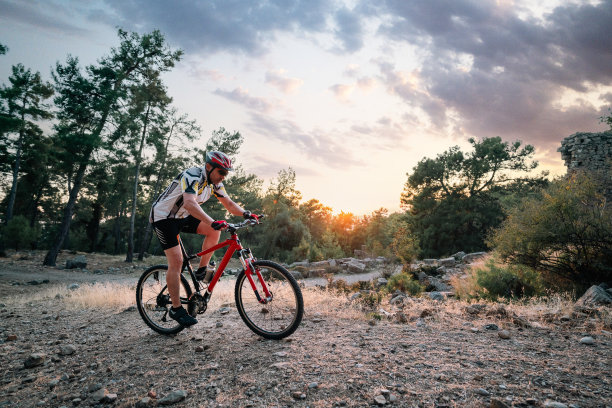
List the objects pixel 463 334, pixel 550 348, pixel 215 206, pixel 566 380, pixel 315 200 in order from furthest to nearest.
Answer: pixel 315 200 → pixel 215 206 → pixel 463 334 → pixel 550 348 → pixel 566 380

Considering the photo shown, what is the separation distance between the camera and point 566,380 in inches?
106

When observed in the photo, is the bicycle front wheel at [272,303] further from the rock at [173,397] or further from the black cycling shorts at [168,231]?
the rock at [173,397]

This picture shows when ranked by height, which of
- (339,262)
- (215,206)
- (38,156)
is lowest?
(339,262)

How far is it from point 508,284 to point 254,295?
779 cm

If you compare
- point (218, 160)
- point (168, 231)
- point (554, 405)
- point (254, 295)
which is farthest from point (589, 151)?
point (168, 231)

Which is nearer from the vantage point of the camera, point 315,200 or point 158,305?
point 158,305

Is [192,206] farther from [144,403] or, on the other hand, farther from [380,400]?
[380,400]

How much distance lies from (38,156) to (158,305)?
31.0 meters

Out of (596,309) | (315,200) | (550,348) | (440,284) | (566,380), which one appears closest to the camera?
(566,380)

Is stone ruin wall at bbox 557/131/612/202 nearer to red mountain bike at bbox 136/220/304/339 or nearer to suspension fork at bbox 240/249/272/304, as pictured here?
red mountain bike at bbox 136/220/304/339

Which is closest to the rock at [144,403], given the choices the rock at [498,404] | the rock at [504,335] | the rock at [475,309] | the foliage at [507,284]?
the rock at [498,404]

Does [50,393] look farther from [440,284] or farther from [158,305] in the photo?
[440,284]

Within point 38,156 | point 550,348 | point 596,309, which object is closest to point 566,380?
point 550,348

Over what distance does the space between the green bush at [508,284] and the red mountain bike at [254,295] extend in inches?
269
